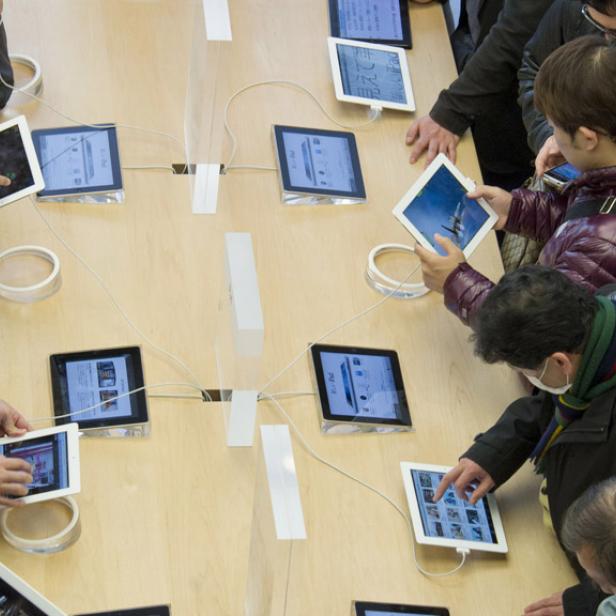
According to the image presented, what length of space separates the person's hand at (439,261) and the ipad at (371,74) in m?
0.72

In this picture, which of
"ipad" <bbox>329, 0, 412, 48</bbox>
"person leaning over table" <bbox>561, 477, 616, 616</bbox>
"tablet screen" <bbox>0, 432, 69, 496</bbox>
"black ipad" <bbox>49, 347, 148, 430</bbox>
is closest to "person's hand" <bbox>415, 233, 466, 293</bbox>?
"black ipad" <bbox>49, 347, 148, 430</bbox>

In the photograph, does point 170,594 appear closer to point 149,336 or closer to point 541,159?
point 149,336

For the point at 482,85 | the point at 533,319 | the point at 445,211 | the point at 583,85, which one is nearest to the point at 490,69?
the point at 482,85

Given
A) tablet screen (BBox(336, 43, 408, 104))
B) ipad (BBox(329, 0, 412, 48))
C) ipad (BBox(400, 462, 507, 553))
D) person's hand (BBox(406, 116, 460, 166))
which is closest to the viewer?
ipad (BBox(400, 462, 507, 553))

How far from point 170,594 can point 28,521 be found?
0.30 m

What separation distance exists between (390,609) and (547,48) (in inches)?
60.5

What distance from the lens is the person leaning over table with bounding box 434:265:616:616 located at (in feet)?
6.85

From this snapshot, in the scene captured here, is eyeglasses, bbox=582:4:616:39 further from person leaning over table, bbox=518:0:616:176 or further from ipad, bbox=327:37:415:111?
ipad, bbox=327:37:415:111

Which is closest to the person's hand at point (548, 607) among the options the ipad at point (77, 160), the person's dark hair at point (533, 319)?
the person's dark hair at point (533, 319)

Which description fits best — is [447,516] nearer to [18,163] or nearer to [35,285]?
[35,285]

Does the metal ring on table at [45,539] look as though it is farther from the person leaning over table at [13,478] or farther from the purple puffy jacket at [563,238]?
the purple puffy jacket at [563,238]

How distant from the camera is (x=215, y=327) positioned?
2578 mm

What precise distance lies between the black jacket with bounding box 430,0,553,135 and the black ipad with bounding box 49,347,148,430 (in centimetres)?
117

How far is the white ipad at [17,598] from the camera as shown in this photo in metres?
1.86
